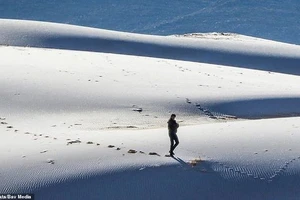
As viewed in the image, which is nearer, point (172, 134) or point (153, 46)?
point (172, 134)

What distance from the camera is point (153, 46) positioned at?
108ft

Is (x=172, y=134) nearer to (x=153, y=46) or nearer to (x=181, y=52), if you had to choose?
(x=181, y=52)

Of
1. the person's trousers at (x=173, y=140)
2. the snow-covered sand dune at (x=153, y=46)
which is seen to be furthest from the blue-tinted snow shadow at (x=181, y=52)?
the person's trousers at (x=173, y=140)

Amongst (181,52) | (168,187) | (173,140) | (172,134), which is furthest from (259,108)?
(181,52)

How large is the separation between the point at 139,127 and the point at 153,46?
1687 centimetres

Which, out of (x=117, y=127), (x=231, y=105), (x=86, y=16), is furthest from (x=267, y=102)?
(x=86, y=16)

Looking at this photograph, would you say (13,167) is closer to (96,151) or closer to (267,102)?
(96,151)

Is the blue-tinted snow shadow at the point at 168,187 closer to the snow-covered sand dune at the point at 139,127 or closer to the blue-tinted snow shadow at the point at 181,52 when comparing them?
the snow-covered sand dune at the point at 139,127

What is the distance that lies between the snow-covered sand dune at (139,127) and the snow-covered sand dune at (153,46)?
0.30 meters

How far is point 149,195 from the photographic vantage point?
447 inches

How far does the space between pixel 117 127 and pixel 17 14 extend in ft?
269

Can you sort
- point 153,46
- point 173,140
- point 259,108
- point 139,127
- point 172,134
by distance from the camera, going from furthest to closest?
point 153,46, point 259,108, point 139,127, point 173,140, point 172,134

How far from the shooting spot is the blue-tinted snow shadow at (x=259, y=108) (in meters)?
18.7

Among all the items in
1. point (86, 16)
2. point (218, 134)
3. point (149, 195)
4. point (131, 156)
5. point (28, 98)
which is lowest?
point (149, 195)
